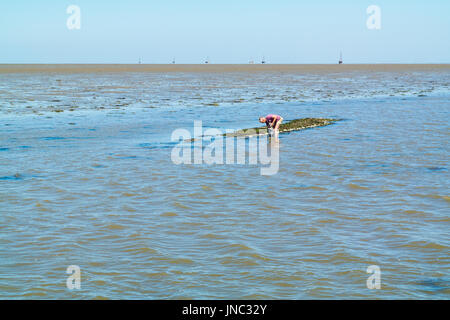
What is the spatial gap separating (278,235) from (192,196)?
311cm

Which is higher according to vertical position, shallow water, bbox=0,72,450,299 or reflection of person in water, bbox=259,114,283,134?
reflection of person in water, bbox=259,114,283,134

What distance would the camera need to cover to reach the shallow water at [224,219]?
23.8 feet

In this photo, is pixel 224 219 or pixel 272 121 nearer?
pixel 224 219

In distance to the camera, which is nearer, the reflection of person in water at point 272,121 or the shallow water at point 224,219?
the shallow water at point 224,219

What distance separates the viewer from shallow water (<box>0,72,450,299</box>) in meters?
7.27

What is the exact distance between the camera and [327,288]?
7047 millimetres

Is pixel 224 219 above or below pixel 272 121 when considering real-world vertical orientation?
below

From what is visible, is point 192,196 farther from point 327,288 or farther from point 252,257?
point 327,288

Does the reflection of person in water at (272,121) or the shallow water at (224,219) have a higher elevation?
the reflection of person in water at (272,121)

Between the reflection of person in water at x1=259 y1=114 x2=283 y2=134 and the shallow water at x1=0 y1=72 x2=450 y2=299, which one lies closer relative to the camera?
the shallow water at x1=0 y1=72 x2=450 y2=299

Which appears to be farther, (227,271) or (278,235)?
(278,235)

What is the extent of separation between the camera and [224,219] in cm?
1002
